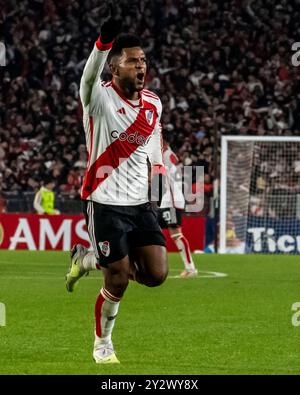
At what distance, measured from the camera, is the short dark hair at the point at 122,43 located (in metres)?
8.77

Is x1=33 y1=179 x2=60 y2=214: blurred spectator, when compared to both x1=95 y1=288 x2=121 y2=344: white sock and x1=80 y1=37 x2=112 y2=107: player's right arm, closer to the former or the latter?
x1=95 y1=288 x2=121 y2=344: white sock

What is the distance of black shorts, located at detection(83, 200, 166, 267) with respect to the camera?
863 cm

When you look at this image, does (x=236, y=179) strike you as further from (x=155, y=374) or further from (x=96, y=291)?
(x=155, y=374)

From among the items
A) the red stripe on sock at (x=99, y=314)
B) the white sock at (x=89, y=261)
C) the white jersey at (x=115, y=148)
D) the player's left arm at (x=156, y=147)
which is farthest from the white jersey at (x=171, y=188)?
the red stripe on sock at (x=99, y=314)

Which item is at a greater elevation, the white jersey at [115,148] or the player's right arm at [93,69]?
the player's right arm at [93,69]

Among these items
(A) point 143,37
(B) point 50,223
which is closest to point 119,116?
(B) point 50,223

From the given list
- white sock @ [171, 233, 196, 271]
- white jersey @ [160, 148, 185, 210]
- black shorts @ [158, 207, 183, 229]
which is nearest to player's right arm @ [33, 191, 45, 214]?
white jersey @ [160, 148, 185, 210]

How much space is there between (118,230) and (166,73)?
83.6 ft

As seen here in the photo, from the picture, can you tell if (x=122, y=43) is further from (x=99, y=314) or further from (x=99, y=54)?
(x=99, y=314)

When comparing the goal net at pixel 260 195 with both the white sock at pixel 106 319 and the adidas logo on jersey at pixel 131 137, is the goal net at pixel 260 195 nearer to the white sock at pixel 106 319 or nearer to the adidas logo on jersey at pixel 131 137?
the adidas logo on jersey at pixel 131 137

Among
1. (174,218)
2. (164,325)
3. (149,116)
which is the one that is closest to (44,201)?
(174,218)

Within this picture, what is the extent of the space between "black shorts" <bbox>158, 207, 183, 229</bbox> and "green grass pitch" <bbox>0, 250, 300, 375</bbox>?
975 mm

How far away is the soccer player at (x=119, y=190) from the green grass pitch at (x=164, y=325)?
2.01ft
